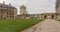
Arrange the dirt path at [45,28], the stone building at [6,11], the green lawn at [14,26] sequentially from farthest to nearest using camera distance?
the stone building at [6,11], the green lawn at [14,26], the dirt path at [45,28]

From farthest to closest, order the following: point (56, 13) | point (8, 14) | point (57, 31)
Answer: point (8, 14) < point (56, 13) < point (57, 31)

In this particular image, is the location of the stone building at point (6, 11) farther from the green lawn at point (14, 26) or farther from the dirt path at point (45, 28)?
the dirt path at point (45, 28)

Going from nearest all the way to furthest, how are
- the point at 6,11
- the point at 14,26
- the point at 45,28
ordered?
the point at 45,28 < the point at 14,26 < the point at 6,11

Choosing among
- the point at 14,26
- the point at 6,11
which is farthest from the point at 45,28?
the point at 6,11

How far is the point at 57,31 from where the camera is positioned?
21984 mm

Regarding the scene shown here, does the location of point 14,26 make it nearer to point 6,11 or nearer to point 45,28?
point 45,28

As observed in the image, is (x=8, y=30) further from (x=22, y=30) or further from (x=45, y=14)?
(x=45, y=14)

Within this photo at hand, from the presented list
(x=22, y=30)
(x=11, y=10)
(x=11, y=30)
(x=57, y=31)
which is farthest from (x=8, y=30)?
(x=11, y=10)

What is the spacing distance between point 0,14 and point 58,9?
3834cm

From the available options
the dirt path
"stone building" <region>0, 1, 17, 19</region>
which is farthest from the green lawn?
"stone building" <region>0, 1, 17, 19</region>

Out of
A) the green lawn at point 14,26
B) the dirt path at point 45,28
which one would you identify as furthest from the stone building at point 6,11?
the dirt path at point 45,28

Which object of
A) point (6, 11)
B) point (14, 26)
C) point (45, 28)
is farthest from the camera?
point (6, 11)

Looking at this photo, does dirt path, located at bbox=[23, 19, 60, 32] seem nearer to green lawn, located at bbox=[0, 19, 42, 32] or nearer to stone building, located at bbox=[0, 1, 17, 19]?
green lawn, located at bbox=[0, 19, 42, 32]

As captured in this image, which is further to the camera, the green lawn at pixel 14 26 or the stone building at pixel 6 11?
the stone building at pixel 6 11
